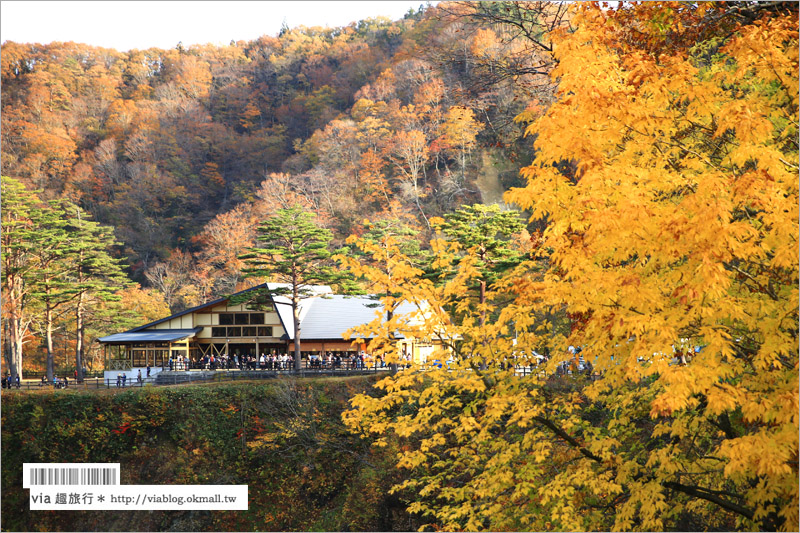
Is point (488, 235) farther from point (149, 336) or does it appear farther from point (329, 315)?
point (149, 336)

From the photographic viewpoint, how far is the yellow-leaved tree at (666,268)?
414 centimetres

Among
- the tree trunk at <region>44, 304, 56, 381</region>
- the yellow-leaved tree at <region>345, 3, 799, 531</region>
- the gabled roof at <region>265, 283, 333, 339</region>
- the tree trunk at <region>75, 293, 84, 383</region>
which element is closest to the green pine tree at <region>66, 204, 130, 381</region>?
the tree trunk at <region>75, 293, 84, 383</region>

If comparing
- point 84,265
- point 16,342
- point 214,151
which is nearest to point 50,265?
point 84,265

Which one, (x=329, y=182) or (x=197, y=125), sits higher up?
(x=197, y=125)

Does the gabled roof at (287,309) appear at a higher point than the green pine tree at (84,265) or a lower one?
lower

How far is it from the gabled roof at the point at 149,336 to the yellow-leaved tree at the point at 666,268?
23.2 metres

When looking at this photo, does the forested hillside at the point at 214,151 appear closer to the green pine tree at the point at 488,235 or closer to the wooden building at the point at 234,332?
the wooden building at the point at 234,332

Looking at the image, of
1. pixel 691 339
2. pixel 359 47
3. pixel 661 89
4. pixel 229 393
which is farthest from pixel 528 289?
pixel 359 47

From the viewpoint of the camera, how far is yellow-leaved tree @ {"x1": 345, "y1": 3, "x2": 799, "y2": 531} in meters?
4.14

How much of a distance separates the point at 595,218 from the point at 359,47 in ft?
200

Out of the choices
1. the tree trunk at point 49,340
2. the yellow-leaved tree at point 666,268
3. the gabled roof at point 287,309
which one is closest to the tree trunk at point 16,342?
the tree trunk at point 49,340

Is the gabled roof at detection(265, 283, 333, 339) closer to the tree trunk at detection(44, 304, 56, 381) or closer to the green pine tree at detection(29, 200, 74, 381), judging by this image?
the green pine tree at detection(29, 200, 74, 381)

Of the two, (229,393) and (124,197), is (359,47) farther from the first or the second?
(229,393)

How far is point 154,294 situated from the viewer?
36.4 metres
